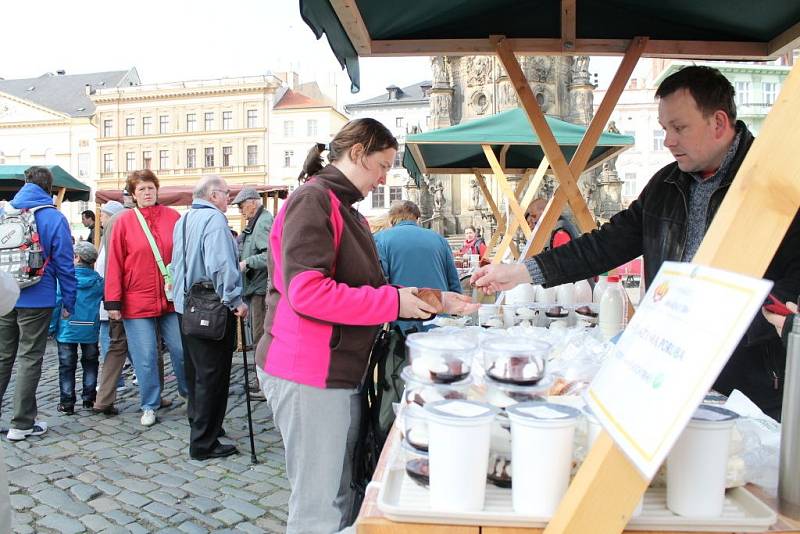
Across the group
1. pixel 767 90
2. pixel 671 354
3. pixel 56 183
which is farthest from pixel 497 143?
pixel 767 90

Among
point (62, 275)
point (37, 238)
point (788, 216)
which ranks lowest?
point (62, 275)

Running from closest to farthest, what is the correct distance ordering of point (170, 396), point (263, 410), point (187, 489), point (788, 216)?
point (788, 216) < point (187, 489) < point (263, 410) < point (170, 396)

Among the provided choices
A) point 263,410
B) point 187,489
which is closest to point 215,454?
point 187,489

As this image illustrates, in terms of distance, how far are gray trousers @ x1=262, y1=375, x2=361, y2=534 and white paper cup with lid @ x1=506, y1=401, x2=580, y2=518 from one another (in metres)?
1.24

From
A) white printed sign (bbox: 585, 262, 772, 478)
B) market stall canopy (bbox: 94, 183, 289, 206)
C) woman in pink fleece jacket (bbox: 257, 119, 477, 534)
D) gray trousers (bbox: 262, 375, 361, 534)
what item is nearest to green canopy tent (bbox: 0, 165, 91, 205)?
market stall canopy (bbox: 94, 183, 289, 206)

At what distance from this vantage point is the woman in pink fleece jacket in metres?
2.24

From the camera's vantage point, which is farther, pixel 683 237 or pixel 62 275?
pixel 62 275

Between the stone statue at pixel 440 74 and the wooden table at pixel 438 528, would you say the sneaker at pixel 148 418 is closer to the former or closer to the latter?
the wooden table at pixel 438 528

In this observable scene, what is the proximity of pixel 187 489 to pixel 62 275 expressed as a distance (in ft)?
7.44

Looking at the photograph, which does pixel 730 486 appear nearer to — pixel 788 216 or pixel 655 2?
pixel 788 216

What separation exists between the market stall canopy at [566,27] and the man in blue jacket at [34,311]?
10.5 ft

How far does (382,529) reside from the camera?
124 centimetres

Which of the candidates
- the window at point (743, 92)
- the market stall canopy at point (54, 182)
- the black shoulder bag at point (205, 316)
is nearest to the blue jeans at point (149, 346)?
the black shoulder bag at point (205, 316)

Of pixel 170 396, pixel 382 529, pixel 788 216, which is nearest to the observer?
pixel 788 216
